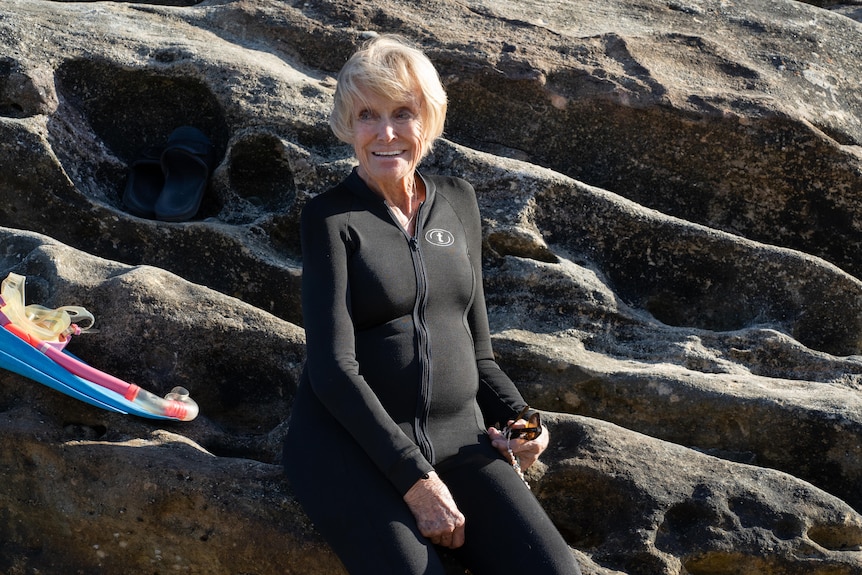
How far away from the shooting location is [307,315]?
2656 millimetres

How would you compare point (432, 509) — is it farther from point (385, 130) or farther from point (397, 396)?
point (385, 130)

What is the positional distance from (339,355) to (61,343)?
1007mm

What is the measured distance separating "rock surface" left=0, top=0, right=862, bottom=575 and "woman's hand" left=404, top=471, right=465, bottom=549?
453mm

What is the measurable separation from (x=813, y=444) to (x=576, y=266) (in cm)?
109

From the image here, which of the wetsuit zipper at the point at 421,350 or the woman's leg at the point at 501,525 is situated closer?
the woman's leg at the point at 501,525

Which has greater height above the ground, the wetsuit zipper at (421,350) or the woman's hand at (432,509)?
the wetsuit zipper at (421,350)

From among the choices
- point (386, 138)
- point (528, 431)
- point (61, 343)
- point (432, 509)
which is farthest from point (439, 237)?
point (61, 343)

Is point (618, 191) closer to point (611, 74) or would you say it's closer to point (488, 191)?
point (611, 74)

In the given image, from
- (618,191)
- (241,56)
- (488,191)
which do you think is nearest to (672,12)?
(618,191)

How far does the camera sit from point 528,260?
404 cm

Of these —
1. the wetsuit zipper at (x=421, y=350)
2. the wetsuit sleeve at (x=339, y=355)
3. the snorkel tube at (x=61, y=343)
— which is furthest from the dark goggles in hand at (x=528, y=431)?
the snorkel tube at (x=61, y=343)

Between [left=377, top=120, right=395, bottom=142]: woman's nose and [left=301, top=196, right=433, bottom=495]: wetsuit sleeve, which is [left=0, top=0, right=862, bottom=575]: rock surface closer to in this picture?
[left=301, top=196, right=433, bottom=495]: wetsuit sleeve

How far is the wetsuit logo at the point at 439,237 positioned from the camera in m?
2.86

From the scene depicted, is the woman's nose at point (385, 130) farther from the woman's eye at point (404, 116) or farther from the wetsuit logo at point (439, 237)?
the wetsuit logo at point (439, 237)
